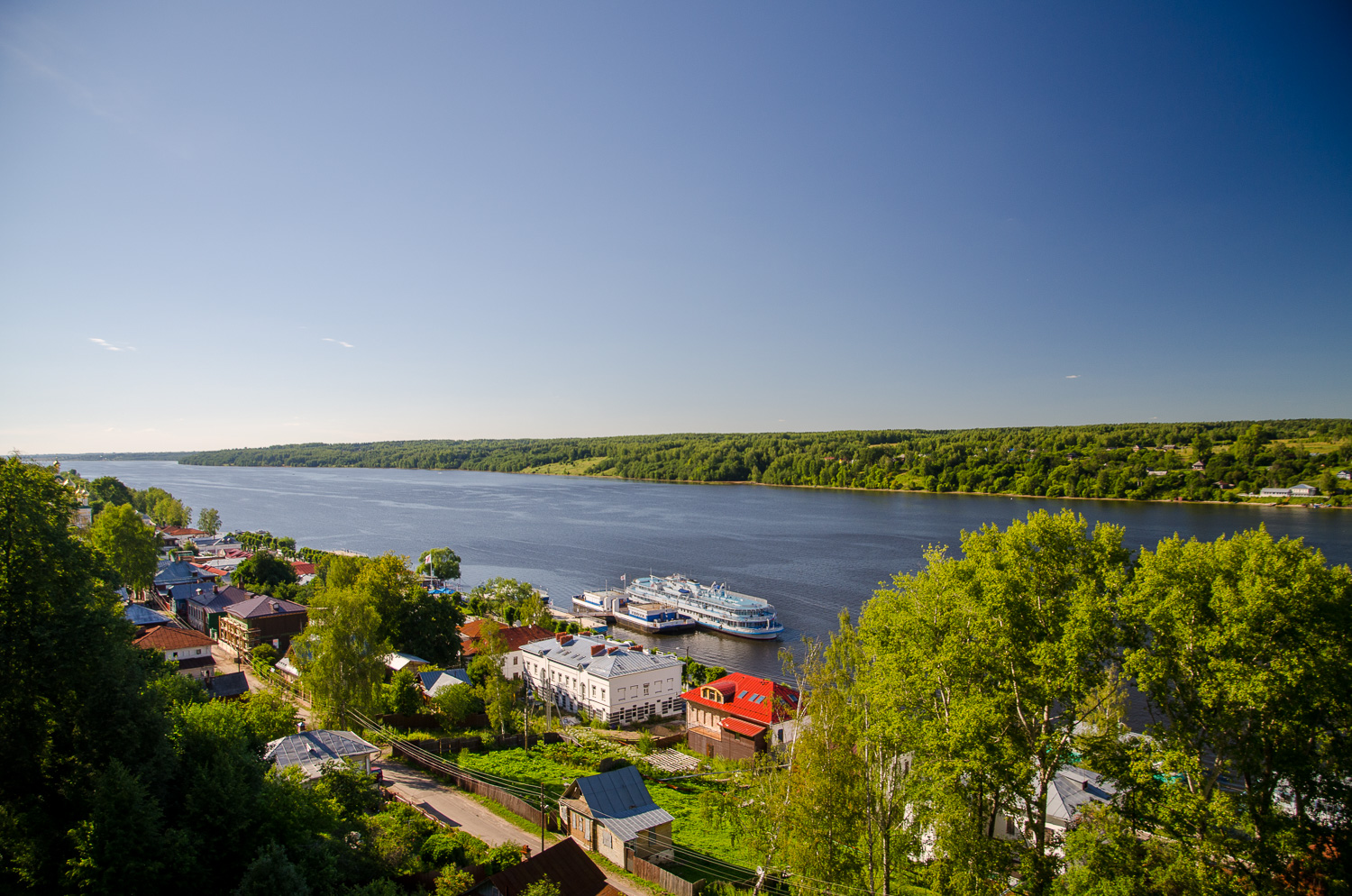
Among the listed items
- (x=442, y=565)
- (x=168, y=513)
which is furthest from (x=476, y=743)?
(x=168, y=513)

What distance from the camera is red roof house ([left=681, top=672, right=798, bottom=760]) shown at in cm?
2339

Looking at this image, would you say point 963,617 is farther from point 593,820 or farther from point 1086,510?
point 1086,510

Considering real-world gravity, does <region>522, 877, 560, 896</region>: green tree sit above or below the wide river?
above

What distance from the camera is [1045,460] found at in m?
110

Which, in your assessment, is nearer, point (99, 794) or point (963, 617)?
point (99, 794)

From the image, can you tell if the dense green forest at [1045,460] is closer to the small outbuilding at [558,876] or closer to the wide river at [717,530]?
the wide river at [717,530]

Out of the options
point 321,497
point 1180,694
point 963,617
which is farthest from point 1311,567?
point 321,497

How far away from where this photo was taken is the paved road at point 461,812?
1545 centimetres

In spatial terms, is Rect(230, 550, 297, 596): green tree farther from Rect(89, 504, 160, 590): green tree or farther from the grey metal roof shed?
Answer: the grey metal roof shed

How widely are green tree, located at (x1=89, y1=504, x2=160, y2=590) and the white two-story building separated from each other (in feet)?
89.1

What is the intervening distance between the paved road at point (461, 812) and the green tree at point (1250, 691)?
997cm

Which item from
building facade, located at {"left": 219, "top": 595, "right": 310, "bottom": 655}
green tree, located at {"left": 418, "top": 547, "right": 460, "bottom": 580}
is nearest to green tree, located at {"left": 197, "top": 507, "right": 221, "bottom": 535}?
green tree, located at {"left": 418, "top": 547, "right": 460, "bottom": 580}

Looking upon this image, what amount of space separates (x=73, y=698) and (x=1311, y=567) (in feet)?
56.6

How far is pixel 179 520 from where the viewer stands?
8612 centimetres
